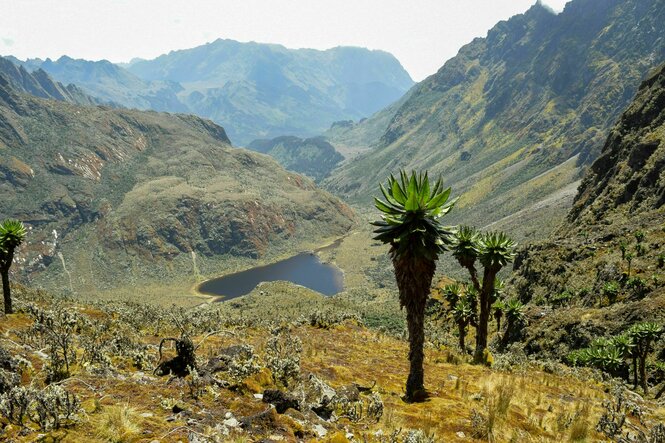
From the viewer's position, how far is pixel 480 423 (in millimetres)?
11461

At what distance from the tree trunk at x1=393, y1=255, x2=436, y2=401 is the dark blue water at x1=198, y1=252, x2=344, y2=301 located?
135 meters

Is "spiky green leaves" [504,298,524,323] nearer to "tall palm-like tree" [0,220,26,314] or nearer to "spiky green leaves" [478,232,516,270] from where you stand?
"spiky green leaves" [478,232,516,270]

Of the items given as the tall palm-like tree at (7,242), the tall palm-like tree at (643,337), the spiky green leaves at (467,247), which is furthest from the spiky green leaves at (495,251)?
the tall palm-like tree at (7,242)

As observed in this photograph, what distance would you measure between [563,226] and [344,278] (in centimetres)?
9174

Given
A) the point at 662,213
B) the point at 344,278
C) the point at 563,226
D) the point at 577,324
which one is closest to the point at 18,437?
the point at 577,324

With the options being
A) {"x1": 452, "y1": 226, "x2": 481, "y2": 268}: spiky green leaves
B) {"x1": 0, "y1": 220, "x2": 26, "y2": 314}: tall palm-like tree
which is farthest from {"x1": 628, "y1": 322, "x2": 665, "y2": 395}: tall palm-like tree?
{"x1": 0, "y1": 220, "x2": 26, "y2": 314}: tall palm-like tree

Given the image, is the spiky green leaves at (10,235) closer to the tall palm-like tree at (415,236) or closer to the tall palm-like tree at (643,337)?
the tall palm-like tree at (415,236)

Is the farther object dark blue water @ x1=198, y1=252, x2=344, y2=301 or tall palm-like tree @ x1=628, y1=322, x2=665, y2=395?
dark blue water @ x1=198, y1=252, x2=344, y2=301

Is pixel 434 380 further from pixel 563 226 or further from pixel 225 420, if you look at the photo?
pixel 563 226

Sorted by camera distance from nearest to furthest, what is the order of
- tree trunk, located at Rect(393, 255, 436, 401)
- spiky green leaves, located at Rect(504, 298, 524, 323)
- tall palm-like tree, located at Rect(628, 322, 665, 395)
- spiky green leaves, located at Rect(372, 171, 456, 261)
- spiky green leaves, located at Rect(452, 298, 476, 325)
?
spiky green leaves, located at Rect(372, 171, 456, 261) < tree trunk, located at Rect(393, 255, 436, 401) < tall palm-like tree, located at Rect(628, 322, 665, 395) < spiky green leaves, located at Rect(452, 298, 476, 325) < spiky green leaves, located at Rect(504, 298, 524, 323)

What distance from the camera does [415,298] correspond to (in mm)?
16031

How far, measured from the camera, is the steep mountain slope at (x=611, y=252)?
4288 cm

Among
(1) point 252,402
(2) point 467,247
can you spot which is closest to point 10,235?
(1) point 252,402

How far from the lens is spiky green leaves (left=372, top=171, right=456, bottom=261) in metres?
14.9
